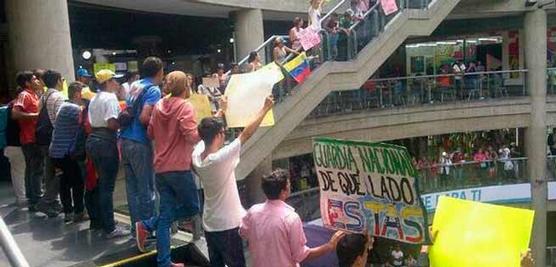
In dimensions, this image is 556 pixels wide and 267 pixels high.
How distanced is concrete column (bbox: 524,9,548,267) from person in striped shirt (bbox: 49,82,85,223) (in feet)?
59.7

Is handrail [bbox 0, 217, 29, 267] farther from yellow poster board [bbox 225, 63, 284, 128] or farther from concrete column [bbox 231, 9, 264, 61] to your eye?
concrete column [bbox 231, 9, 264, 61]

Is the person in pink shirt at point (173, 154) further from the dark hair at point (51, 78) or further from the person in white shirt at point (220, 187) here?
the dark hair at point (51, 78)

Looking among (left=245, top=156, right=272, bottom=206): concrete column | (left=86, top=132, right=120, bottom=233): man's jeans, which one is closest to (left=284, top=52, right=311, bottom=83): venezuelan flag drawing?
(left=245, top=156, right=272, bottom=206): concrete column

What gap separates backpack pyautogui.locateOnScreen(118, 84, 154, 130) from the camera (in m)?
5.07

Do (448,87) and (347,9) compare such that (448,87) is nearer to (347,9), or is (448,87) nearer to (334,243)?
(347,9)

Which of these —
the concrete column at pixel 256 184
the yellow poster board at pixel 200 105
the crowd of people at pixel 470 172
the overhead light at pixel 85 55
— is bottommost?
the crowd of people at pixel 470 172

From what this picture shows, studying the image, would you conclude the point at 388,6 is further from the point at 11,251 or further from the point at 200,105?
the point at 11,251

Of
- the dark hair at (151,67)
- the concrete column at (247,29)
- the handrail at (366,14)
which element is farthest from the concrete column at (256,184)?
the dark hair at (151,67)

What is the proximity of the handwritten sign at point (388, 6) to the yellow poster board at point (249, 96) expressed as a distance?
32.6ft

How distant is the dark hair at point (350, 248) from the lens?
3.48 metres

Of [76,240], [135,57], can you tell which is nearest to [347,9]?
[135,57]

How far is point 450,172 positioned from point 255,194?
762cm

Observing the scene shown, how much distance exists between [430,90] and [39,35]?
552 inches

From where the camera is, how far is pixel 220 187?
4.16m
